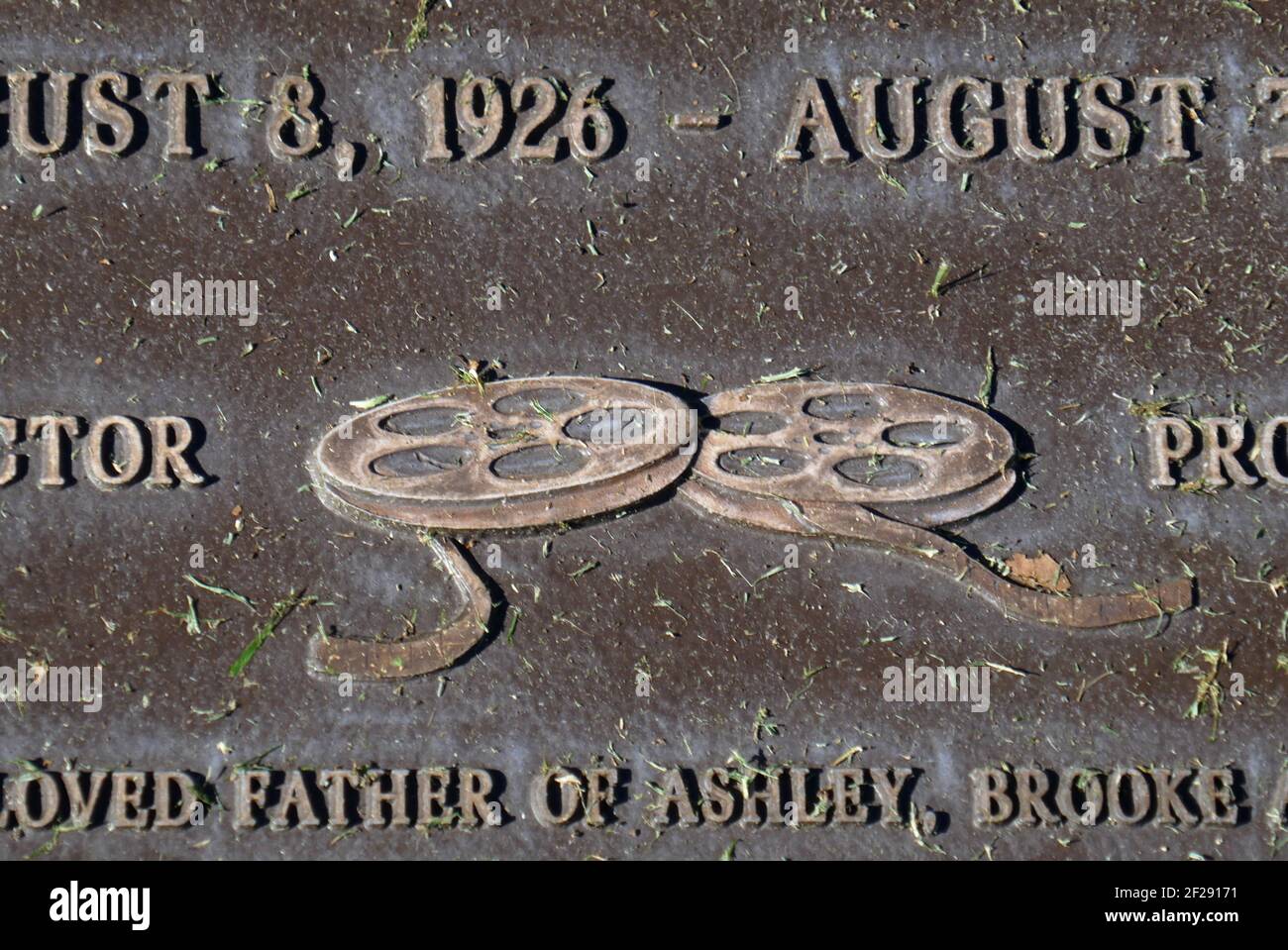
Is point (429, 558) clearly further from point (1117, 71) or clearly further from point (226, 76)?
point (1117, 71)

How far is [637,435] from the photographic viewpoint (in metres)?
3.14

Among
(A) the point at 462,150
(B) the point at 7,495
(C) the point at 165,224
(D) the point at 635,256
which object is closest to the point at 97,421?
(B) the point at 7,495

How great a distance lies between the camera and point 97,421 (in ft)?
10.3

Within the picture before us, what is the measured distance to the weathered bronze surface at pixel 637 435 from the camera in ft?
10.1

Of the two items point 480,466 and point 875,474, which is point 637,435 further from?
point 875,474

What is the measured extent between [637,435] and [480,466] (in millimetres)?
398

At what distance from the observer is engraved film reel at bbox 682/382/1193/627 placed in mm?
3139

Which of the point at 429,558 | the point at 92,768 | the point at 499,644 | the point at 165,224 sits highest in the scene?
the point at 165,224

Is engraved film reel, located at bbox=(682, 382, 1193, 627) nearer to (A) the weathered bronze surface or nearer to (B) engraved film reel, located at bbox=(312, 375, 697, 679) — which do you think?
(A) the weathered bronze surface

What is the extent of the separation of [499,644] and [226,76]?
163cm

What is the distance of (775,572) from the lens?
10.4 feet

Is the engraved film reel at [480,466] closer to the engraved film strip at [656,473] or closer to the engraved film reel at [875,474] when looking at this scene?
the engraved film strip at [656,473]

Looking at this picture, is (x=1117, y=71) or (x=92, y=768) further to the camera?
(x=1117, y=71)

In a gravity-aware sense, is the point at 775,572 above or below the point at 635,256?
below
